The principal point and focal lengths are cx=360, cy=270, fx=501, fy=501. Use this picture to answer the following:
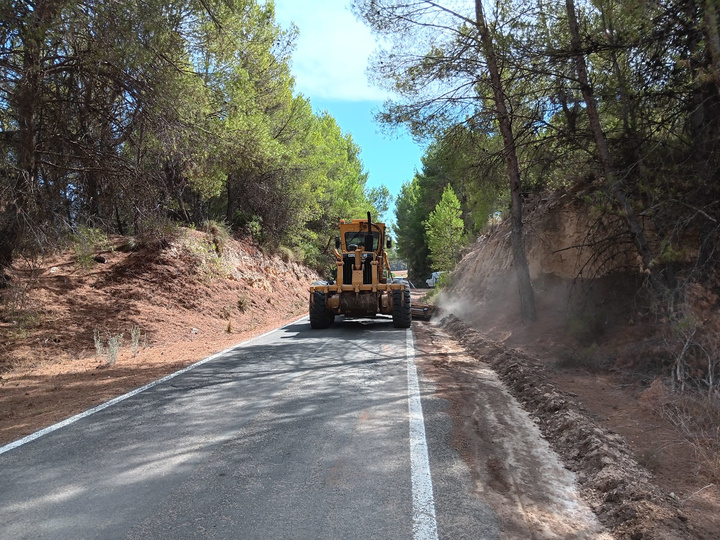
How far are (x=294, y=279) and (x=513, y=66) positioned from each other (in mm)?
20570

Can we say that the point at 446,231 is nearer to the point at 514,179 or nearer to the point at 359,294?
the point at 359,294

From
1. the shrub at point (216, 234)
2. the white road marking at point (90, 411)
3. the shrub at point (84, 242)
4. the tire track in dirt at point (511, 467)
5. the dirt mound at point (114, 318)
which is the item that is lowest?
the tire track in dirt at point (511, 467)

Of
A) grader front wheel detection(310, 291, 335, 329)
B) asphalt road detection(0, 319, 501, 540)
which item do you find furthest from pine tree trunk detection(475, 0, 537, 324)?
grader front wheel detection(310, 291, 335, 329)

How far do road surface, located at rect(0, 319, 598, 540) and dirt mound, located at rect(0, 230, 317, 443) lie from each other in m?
1.33

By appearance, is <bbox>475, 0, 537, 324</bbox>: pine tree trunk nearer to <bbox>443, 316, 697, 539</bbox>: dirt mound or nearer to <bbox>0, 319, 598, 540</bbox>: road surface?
A: <bbox>443, 316, 697, 539</bbox>: dirt mound

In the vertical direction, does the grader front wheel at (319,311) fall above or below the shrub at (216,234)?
below

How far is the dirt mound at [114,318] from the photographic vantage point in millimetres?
7742

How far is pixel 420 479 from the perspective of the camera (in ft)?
13.1

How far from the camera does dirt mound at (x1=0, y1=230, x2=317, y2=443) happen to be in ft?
25.4

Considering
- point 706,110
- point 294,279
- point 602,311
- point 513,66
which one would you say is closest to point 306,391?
point 602,311

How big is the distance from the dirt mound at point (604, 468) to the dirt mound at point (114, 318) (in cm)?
563

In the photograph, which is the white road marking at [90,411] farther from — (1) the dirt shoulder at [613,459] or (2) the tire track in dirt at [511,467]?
(1) the dirt shoulder at [613,459]

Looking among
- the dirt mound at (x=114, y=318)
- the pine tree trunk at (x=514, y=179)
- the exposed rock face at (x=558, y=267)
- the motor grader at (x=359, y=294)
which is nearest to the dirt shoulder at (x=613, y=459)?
the exposed rock face at (x=558, y=267)

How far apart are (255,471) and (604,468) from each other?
2866 millimetres
